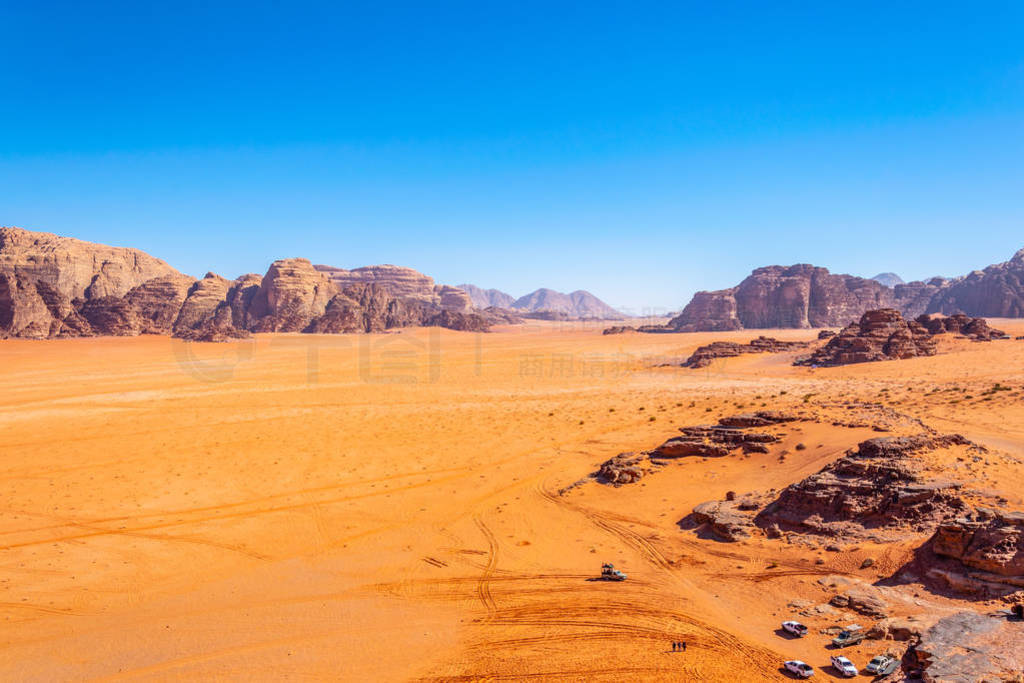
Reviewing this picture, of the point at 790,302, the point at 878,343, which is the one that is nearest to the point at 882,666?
the point at 878,343

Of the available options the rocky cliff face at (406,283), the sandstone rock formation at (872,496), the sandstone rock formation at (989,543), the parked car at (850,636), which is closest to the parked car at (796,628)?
the parked car at (850,636)

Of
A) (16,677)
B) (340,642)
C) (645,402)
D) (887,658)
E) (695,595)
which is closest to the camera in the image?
(887,658)

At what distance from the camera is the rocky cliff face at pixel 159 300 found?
66.6 m

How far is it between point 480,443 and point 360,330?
3158 inches

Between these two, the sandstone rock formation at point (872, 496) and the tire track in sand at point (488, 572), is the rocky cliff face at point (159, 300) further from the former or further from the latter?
the sandstone rock formation at point (872, 496)

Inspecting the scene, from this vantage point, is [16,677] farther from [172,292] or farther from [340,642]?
[172,292]

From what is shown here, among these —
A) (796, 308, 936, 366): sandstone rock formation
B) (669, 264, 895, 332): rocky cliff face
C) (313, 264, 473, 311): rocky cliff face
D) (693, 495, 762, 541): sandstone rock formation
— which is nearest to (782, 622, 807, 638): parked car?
(693, 495, 762, 541): sandstone rock formation

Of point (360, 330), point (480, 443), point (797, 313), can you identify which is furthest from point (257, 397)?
point (797, 313)

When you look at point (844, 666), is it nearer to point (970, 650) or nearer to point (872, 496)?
point (970, 650)

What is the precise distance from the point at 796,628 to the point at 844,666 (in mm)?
894

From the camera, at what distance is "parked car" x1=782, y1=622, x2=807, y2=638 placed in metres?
5.97

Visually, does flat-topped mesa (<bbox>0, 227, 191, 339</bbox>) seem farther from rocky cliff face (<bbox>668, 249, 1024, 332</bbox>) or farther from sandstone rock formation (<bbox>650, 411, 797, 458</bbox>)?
rocky cliff face (<bbox>668, 249, 1024, 332</bbox>)

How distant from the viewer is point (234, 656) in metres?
6.14

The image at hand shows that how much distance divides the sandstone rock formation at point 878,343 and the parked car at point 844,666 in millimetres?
31280
